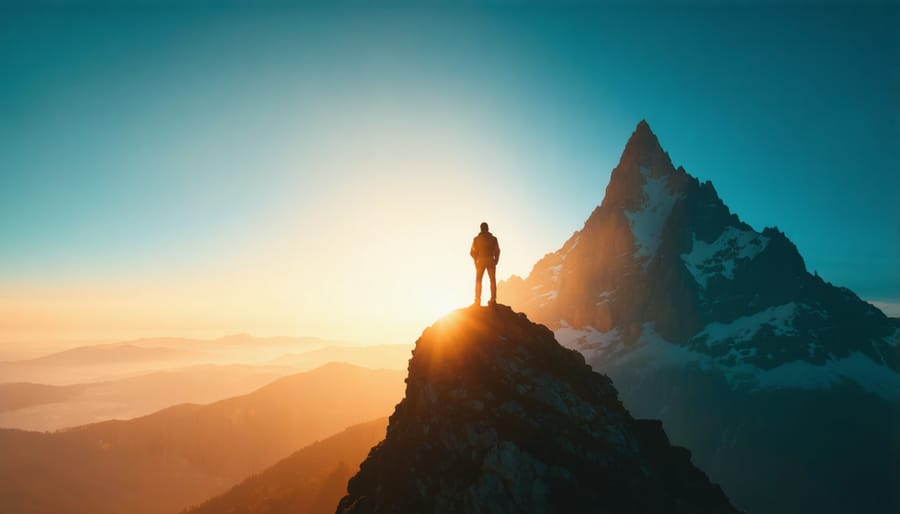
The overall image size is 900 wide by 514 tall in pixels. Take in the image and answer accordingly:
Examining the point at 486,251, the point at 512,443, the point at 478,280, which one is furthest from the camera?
the point at 478,280

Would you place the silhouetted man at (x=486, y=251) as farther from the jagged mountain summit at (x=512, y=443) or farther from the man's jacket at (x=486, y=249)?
the jagged mountain summit at (x=512, y=443)

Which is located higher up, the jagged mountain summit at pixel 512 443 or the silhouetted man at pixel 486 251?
the silhouetted man at pixel 486 251

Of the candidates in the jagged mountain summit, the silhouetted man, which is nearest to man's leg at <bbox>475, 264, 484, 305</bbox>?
the silhouetted man

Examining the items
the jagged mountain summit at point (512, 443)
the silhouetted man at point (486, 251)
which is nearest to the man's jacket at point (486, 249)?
the silhouetted man at point (486, 251)

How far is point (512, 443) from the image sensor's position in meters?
32.5


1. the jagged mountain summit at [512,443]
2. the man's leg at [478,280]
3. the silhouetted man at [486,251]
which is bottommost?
the jagged mountain summit at [512,443]

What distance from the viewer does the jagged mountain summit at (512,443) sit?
31359 millimetres

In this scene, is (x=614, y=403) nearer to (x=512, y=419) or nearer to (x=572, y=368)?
(x=572, y=368)

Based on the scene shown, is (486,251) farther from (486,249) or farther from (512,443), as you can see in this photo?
(512,443)

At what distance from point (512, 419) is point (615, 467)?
7329 mm

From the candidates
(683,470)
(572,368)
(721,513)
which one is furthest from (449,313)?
(721,513)

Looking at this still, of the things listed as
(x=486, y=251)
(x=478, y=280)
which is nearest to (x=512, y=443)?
(x=478, y=280)

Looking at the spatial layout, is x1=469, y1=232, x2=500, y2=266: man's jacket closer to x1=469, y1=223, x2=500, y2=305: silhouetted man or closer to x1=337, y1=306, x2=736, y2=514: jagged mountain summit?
x1=469, y1=223, x2=500, y2=305: silhouetted man

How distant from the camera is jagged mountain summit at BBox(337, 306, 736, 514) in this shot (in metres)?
31.4
